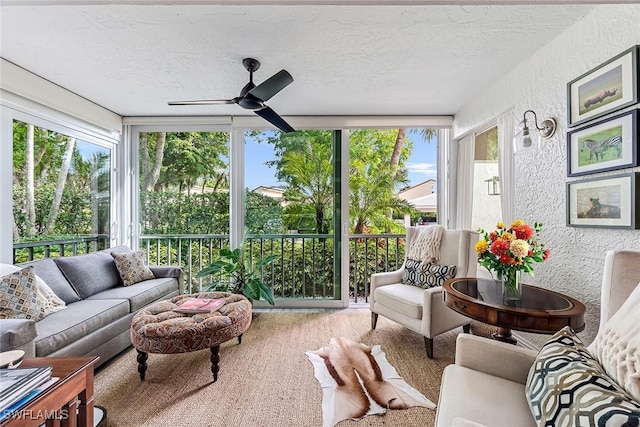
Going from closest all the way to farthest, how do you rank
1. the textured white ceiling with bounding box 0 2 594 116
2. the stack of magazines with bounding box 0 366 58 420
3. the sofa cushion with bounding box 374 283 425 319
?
1. the stack of magazines with bounding box 0 366 58 420
2. the textured white ceiling with bounding box 0 2 594 116
3. the sofa cushion with bounding box 374 283 425 319

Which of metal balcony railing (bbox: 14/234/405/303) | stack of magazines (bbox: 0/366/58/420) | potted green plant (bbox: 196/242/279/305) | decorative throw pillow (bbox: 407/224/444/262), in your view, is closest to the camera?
stack of magazines (bbox: 0/366/58/420)

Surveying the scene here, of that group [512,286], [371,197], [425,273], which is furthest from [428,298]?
[371,197]

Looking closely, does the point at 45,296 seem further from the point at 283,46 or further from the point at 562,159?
the point at 562,159

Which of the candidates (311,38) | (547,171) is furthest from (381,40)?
(547,171)

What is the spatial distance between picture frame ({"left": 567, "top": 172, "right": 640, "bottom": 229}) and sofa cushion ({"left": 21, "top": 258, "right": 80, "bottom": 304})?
12.3 feet

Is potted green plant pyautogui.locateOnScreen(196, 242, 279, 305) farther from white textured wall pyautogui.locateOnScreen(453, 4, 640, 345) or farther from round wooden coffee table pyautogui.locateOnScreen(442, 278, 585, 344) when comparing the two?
white textured wall pyautogui.locateOnScreen(453, 4, 640, 345)

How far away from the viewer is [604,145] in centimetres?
159

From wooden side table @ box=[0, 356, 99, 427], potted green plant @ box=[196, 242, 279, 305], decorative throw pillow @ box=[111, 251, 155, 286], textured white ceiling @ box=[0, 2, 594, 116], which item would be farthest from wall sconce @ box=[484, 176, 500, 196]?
decorative throw pillow @ box=[111, 251, 155, 286]

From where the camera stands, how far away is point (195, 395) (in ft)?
5.82

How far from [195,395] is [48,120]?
2818 millimetres

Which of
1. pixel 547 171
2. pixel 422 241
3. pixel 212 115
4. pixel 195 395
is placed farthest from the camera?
pixel 212 115

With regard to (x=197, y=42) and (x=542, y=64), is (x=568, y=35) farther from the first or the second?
(x=197, y=42)

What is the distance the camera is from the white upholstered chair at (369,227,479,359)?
2227 mm

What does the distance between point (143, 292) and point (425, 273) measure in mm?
2644
